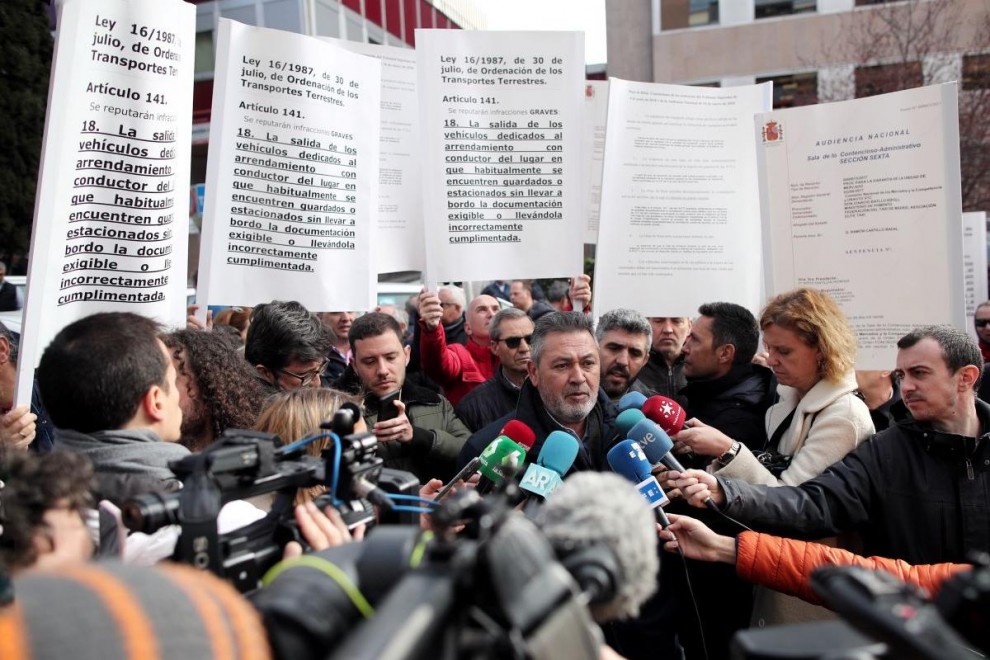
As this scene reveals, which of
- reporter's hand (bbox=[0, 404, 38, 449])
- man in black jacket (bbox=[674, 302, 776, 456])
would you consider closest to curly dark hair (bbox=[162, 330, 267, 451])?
reporter's hand (bbox=[0, 404, 38, 449])

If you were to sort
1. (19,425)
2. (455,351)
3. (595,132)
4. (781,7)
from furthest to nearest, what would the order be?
(781,7)
(595,132)
(455,351)
(19,425)

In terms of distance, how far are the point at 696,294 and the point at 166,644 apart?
4.61 metres

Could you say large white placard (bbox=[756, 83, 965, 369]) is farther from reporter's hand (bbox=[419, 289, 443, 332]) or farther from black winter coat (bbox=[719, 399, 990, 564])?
reporter's hand (bbox=[419, 289, 443, 332])

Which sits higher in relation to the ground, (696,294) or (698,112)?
(698,112)

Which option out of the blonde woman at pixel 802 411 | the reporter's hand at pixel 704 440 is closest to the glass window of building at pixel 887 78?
the blonde woman at pixel 802 411

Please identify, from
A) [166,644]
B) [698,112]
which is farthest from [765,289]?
[166,644]

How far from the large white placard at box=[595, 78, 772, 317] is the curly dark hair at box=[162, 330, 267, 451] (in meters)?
2.41

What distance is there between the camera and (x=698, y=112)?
5.43m

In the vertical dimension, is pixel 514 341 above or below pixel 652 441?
above

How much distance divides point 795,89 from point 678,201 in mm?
26556

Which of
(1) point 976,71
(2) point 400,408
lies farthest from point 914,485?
(1) point 976,71

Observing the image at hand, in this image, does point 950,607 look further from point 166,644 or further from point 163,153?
point 163,153

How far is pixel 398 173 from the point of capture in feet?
18.1

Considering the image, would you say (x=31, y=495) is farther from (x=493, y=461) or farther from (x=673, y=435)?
(x=673, y=435)
